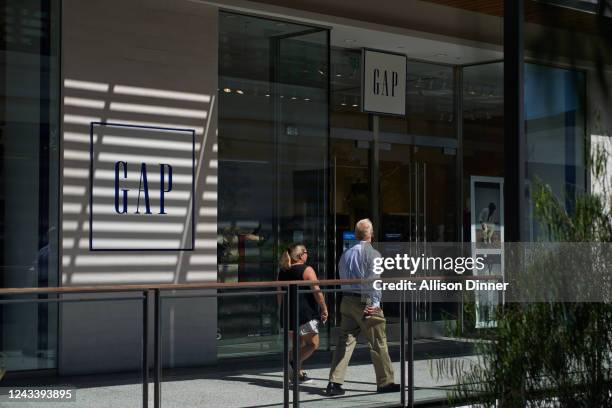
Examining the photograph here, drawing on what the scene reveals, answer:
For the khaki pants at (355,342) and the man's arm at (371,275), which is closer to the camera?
the khaki pants at (355,342)

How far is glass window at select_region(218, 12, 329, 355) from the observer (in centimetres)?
1253

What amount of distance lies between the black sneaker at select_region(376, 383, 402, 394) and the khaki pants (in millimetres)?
29

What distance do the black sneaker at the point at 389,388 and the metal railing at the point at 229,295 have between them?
53mm

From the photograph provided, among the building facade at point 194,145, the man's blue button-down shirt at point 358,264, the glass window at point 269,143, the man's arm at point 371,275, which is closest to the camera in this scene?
the building facade at point 194,145

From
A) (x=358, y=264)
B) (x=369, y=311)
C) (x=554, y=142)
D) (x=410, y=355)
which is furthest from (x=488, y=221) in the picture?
(x=369, y=311)

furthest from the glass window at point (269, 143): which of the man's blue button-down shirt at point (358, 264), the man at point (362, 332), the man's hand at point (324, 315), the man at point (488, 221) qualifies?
the man's hand at point (324, 315)

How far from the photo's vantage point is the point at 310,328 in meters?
8.25

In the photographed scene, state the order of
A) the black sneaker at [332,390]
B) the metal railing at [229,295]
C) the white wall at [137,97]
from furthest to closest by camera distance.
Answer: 1. the white wall at [137,97]
2. the black sneaker at [332,390]
3. the metal railing at [229,295]

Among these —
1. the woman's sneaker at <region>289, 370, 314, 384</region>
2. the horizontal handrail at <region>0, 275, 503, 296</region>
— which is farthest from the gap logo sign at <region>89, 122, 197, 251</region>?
the woman's sneaker at <region>289, 370, 314, 384</region>

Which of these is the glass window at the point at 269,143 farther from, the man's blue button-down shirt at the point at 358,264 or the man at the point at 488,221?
the man at the point at 488,221

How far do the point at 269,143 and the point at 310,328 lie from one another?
5.20 meters

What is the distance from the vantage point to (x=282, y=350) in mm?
8438

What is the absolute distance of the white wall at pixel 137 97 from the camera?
10867mm

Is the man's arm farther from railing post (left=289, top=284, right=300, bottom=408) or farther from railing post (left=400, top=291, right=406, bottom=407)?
railing post (left=289, top=284, right=300, bottom=408)
